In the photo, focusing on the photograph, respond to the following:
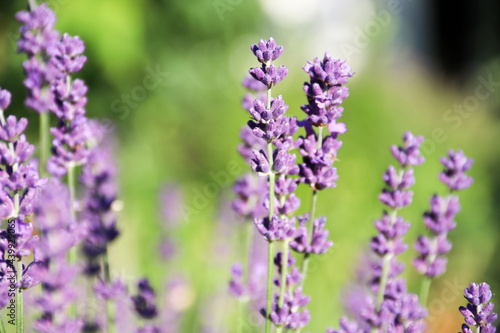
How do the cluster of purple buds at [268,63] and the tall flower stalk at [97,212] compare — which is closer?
the cluster of purple buds at [268,63]

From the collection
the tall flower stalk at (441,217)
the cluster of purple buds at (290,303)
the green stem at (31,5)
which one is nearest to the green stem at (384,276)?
the tall flower stalk at (441,217)

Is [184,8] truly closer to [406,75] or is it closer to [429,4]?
[406,75]

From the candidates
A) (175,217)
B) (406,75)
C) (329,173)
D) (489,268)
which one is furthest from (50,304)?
(406,75)

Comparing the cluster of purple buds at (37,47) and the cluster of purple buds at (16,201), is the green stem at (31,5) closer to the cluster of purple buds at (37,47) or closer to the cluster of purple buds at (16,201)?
the cluster of purple buds at (37,47)

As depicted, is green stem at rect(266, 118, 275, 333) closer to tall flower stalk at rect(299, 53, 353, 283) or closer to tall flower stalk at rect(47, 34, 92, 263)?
tall flower stalk at rect(299, 53, 353, 283)

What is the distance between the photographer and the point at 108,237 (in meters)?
1.50

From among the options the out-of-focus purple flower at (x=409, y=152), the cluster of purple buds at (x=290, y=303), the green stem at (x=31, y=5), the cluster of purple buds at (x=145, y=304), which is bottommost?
the cluster of purple buds at (x=145, y=304)

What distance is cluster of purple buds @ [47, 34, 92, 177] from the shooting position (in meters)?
1.21

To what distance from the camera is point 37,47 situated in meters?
1.37

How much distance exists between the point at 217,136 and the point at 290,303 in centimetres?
566

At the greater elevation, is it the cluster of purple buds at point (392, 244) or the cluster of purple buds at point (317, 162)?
the cluster of purple buds at point (317, 162)

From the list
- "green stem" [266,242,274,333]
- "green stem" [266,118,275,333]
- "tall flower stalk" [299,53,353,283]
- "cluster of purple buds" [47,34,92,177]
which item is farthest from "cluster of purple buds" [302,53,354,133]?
"cluster of purple buds" [47,34,92,177]

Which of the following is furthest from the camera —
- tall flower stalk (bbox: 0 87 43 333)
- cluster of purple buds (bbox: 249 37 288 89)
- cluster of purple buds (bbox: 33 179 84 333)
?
cluster of purple buds (bbox: 249 37 288 89)

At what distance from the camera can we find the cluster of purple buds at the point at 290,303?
1.11 meters
